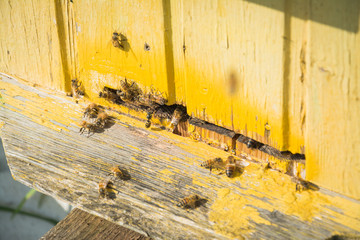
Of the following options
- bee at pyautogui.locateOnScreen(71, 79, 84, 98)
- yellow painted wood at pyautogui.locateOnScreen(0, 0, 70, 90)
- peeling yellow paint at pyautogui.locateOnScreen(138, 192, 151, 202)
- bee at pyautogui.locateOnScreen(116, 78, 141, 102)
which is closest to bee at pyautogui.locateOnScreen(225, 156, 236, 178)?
peeling yellow paint at pyautogui.locateOnScreen(138, 192, 151, 202)

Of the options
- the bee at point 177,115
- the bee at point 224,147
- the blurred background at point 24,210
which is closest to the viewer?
the bee at point 224,147

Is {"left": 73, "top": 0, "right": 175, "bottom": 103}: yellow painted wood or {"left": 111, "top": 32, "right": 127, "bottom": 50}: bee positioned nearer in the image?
{"left": 73, "top": 0, "right": 175, "bottom": 103}: yellow painted wood

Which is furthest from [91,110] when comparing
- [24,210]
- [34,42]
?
[24,210]

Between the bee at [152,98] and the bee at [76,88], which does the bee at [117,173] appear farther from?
the bee at [76,88]

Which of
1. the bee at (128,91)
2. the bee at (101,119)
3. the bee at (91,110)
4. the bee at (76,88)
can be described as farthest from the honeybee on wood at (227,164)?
the bee at (76,88)

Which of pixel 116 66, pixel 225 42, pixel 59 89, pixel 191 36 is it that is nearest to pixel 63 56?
pixel 59 89

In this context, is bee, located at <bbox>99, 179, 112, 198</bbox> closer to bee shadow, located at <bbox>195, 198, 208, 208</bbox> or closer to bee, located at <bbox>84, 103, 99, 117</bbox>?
bee shadow, located at <bbox>195, 198, 208, 208</bbox>
